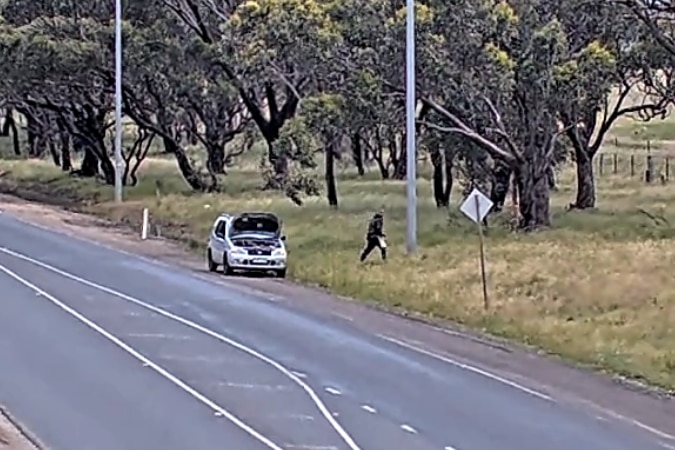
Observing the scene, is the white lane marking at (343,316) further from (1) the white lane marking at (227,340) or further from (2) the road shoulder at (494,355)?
(1) the white lane marking at (227,340)

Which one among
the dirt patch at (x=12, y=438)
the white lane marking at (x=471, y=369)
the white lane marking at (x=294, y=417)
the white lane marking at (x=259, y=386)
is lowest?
the white lane marking at (x=471, y=369)

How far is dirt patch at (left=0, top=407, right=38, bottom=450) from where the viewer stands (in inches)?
616

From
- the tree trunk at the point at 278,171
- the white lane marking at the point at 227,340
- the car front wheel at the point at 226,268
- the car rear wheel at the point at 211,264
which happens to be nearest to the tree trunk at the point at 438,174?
the tree trunk at the point at 278,171

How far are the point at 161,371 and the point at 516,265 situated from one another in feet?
51.7

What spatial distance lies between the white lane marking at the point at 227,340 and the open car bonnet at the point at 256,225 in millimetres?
4701

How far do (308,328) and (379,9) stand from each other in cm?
1919

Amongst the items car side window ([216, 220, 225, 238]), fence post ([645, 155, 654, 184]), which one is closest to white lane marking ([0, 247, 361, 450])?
car side window ([216, 220, 225, 238])

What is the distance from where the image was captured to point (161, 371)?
69.5ft

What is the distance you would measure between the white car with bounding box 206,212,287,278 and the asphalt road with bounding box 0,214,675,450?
5.61 metres

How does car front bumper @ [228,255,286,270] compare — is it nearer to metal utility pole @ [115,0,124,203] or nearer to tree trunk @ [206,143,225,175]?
metal utility pole @ [115,0,124,203]

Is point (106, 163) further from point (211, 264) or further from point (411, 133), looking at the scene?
point (411, 133)

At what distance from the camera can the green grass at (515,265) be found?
26.1 m

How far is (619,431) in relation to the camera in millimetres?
17250

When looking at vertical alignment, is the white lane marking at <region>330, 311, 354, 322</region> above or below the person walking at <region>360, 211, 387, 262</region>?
below
